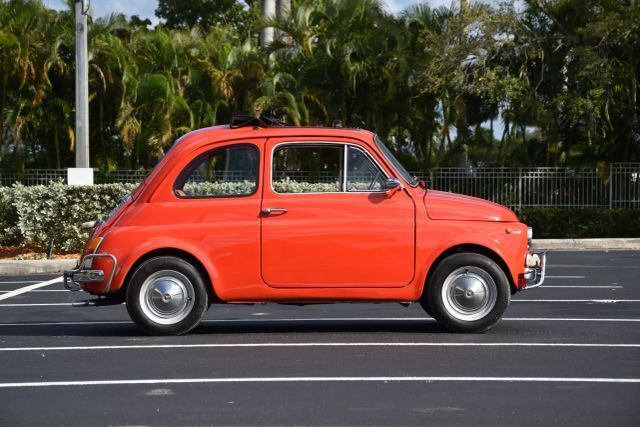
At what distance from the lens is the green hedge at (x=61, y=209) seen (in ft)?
67.5

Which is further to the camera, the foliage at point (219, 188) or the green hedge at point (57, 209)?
the green hedge at point (57, 209)

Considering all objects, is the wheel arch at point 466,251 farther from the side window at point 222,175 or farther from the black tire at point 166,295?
the black tire at point 166,295

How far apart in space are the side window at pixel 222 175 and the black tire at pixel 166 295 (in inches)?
26.0

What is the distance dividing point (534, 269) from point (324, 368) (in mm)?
2830

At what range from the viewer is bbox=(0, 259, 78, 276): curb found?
733 inches

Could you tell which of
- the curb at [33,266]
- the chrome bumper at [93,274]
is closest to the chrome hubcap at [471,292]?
the chrome bumper at [93,274]

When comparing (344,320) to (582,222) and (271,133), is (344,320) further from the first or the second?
(582,222)

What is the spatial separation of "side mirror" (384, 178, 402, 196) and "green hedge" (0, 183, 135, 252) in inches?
444

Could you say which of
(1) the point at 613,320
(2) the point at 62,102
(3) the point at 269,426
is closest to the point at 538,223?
(2) the point at 62,102

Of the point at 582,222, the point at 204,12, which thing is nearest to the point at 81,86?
the point at 582,222

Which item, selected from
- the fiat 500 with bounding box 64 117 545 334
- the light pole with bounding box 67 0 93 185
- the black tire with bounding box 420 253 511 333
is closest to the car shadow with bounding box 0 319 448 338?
the black tire with bounding box 420 253 511 333

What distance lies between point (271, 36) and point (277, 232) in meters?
23.7

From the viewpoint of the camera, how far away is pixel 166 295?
9898mm

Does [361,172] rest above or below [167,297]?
above
